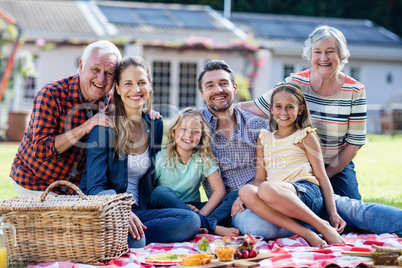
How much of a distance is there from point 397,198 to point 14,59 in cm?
1161

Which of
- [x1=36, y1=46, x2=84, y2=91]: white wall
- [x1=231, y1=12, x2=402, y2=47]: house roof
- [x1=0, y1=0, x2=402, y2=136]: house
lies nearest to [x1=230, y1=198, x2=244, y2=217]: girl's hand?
[x1=0, y1=0, x2=402, y2=136]: house

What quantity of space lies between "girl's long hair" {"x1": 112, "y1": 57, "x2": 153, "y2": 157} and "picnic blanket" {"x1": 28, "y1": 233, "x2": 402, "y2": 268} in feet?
2.66

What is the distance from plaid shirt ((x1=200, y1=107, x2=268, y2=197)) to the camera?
4410 millimetres

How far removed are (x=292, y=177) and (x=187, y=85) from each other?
1281 cm

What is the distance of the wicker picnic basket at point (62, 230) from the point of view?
3.23 m

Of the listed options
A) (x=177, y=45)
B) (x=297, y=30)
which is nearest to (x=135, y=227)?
(x=177, y=45)

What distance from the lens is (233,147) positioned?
4430 millimetres

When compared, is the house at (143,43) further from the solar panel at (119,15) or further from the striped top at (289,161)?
the striped top at (289,161)

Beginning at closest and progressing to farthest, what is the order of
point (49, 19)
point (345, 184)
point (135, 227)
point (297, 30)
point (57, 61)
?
point (135, 227)
point (345, 184)
point (57, 61)
point (49, 19)
point (297, 30)

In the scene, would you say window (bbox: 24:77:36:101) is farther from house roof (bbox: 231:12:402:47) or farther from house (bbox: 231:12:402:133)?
house roof (bbox: 231:12:402:47)

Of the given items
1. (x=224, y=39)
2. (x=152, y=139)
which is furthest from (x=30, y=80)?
(x=152, y=139)

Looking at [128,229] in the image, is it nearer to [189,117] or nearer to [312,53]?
[189,117]

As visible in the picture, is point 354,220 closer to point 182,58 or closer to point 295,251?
point 295,251

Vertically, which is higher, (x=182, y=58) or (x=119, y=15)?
(x=119, y=15)
